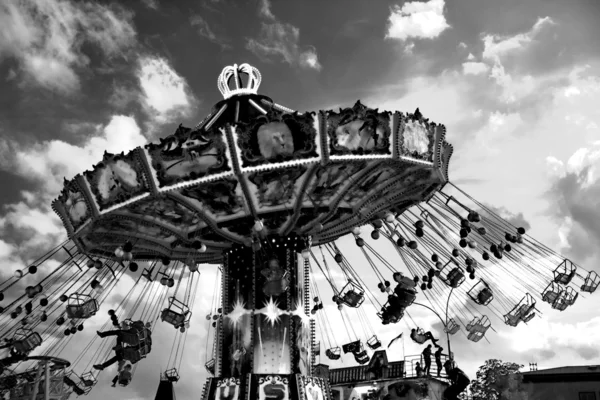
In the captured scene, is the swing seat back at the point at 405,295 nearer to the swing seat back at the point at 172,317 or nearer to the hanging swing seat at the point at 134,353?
the swing seat back at the point at 172,317

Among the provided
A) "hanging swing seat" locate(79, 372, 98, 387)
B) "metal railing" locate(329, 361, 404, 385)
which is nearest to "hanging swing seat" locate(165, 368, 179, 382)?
"hanging swing seat" locate(79, 372, 98, 387)

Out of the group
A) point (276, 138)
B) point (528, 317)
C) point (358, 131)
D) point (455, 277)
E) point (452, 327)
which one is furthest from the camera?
point (452, 327)

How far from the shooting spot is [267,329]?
14.5 m

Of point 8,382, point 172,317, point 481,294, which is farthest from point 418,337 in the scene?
Result: point 8,382

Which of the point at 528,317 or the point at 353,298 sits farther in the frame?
the point at 528,317

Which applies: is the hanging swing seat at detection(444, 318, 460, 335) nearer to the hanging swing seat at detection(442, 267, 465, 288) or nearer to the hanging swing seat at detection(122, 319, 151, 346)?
the hanging swing seat at detection(442, 267, 465, 288)

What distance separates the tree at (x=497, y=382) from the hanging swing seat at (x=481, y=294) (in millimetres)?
21581

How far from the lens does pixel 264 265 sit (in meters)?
14.9

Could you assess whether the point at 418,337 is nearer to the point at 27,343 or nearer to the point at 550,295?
the point at 550,295

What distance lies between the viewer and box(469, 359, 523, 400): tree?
1412 inches

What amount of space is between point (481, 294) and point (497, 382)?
76.4 feet

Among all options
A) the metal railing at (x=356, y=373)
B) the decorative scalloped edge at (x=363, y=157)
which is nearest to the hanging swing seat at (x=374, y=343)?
the decorative scalloped edge at (x=363, y=157)

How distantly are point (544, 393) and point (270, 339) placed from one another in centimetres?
3425

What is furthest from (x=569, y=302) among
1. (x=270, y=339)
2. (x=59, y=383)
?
(x=59, y=383)
